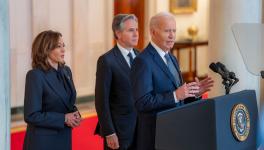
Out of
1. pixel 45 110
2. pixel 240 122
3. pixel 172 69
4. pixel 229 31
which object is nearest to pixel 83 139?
pixel 229 31

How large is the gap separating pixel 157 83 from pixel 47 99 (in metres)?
0.70

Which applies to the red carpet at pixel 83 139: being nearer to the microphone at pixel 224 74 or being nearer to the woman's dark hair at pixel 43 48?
the woman's dark hair at pixel 43 48

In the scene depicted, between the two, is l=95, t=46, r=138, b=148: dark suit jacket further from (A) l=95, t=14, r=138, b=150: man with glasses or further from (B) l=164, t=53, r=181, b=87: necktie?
(B) l=164, t=53, r=181, b=87: necktie

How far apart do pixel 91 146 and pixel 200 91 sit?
101 inches

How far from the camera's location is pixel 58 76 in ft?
11.7

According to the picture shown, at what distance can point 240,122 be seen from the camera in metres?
2.69

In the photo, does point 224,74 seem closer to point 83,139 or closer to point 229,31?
point 229,31

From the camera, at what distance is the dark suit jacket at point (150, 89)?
3.15 m

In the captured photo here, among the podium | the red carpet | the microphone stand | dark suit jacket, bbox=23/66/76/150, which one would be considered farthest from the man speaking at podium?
the red carpet

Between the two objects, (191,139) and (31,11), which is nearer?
(191,139)

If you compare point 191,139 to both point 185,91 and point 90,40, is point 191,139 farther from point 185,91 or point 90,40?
point 90,40

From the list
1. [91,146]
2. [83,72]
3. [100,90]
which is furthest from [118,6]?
[100,90]

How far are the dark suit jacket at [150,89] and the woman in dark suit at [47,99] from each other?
0.48 metres

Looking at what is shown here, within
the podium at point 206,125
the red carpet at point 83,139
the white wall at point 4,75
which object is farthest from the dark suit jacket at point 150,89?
the red carpet at point 83,139
